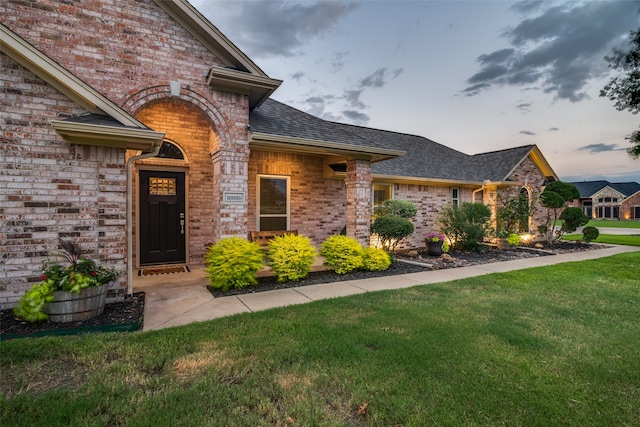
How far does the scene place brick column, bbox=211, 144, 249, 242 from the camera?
Result: 21.6 ft

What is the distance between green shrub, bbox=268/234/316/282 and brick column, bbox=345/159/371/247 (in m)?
2.00

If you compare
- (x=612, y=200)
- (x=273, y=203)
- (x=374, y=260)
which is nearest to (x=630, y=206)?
(x=612, y=200)

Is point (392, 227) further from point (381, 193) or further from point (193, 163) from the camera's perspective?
point (193, 163)

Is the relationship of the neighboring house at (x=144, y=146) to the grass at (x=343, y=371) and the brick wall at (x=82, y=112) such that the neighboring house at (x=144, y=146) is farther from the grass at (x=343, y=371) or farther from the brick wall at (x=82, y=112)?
the grass at (x=343, y=371)

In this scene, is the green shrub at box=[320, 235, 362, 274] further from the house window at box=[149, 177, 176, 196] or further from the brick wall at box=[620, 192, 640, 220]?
the brick wall at box=[620, 192, 640, 220]

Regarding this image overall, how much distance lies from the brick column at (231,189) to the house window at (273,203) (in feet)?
7.48

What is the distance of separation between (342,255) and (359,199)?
1.80 m

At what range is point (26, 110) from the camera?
4.50 m

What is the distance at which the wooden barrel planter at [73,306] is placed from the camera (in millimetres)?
4023

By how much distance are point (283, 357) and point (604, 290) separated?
6.89 m

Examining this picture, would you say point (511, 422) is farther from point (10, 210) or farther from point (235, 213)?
point (10, 210)

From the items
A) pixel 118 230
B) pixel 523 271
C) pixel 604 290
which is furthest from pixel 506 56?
pixel 118 230

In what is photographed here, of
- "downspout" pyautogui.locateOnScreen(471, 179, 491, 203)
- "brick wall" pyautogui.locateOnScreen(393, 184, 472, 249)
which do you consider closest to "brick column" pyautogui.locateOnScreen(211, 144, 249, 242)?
"brick wall" pyautogui.locateOnScreen(393, 184, 472, 249)

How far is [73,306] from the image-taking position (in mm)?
4074
